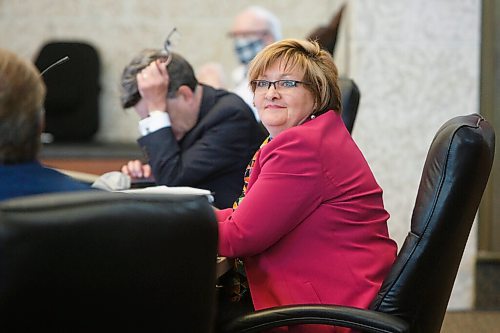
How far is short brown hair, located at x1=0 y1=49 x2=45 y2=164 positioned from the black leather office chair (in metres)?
0.64

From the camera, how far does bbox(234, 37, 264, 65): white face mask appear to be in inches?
188

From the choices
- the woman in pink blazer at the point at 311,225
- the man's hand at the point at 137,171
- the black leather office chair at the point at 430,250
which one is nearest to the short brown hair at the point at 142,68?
the man's hand at the point at 137,171

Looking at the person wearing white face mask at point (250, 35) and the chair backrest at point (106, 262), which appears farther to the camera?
the person wearing white face mask at point (250, 35)

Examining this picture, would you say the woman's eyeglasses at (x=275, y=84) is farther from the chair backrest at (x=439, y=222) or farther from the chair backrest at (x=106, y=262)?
the chair backrest at (x=106, y=262)

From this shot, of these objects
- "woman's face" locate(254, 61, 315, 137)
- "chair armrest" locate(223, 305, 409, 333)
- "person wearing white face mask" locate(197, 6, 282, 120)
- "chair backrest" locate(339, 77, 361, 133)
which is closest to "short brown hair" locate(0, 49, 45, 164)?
"chair armrest" locate(223, 305, 409, 333)

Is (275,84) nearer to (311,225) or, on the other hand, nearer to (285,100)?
(285,100)

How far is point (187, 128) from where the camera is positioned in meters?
3.07

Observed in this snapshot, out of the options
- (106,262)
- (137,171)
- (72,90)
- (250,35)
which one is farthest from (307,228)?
(72,90)

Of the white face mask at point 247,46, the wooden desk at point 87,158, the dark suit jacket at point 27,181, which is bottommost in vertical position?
the wooden desk at point 87,158

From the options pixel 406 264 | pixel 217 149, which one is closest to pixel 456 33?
pixel 217 149

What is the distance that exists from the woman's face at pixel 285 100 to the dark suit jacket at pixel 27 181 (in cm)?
77

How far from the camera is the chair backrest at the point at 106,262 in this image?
4.18 feet

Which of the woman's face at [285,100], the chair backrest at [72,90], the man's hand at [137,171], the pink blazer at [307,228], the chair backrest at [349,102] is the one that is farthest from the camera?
the chair backrest at [72,90]

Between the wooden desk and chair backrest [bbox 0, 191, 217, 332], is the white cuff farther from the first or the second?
the wooden desk
